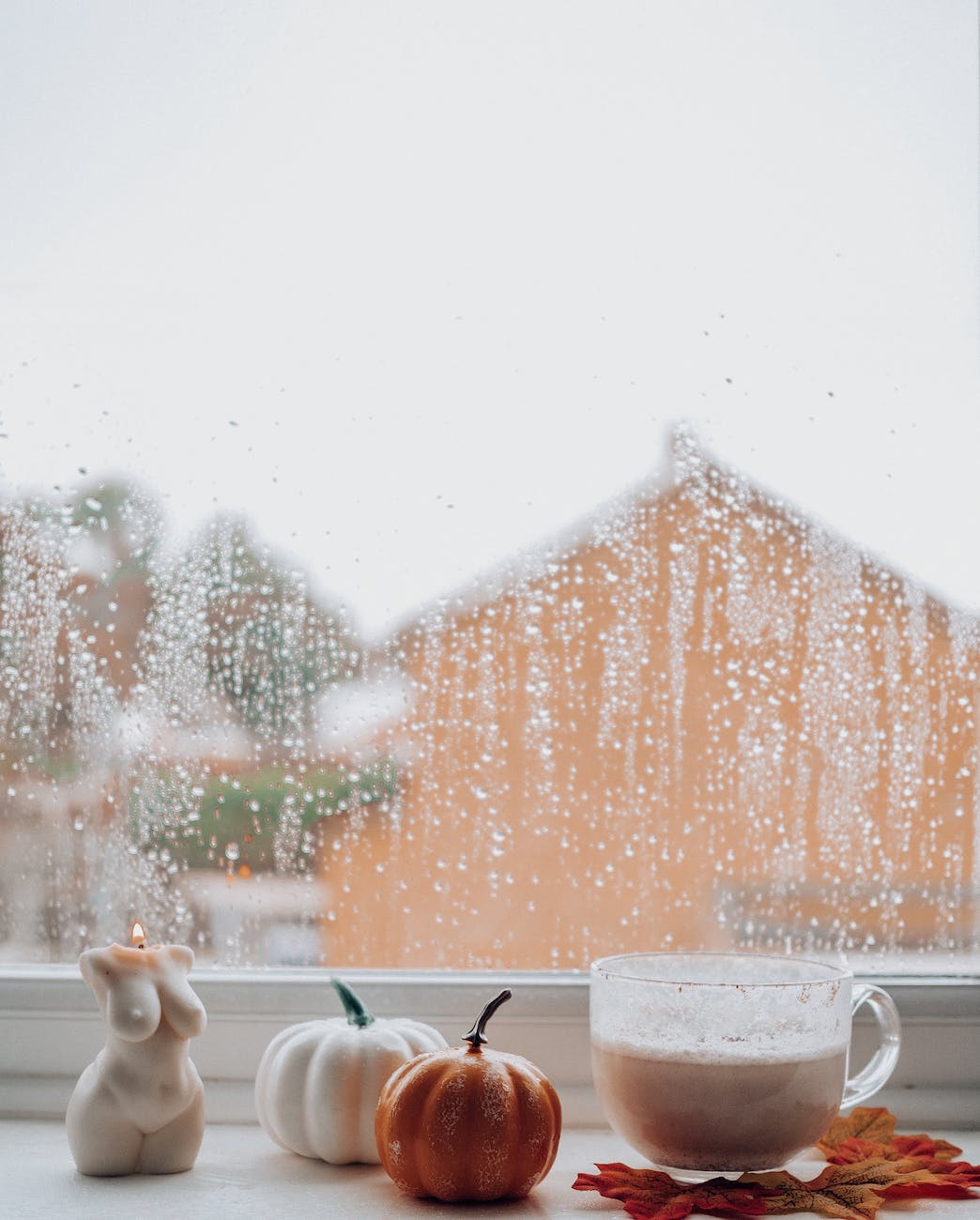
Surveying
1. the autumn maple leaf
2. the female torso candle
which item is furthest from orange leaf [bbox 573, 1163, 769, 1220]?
the female torso candle

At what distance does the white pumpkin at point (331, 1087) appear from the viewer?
2.61ft

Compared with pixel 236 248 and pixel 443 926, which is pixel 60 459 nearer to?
pixel 236 248

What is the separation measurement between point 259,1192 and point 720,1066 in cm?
31

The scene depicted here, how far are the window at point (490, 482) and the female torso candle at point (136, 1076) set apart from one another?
24 cm

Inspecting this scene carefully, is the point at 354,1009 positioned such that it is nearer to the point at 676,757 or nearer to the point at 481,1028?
the point at 481,1028

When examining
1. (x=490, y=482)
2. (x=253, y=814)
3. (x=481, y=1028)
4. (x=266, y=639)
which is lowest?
(x=481, y=1028)

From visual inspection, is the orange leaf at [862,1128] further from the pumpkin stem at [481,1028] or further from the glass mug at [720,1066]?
the pumpkin stem at [481,1028]

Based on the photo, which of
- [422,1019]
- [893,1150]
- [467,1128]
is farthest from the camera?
[422,1019]

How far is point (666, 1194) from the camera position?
739 millimetres

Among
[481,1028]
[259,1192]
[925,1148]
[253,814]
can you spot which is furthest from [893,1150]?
[253,814]

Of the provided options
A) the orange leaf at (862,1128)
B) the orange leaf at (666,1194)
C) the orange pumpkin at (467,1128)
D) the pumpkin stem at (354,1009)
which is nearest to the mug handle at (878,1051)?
the orange leaf at (862,1128)

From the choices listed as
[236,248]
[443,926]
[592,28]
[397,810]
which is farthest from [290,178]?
[443,926]

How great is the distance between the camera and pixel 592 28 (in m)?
1.09

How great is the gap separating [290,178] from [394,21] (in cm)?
18
